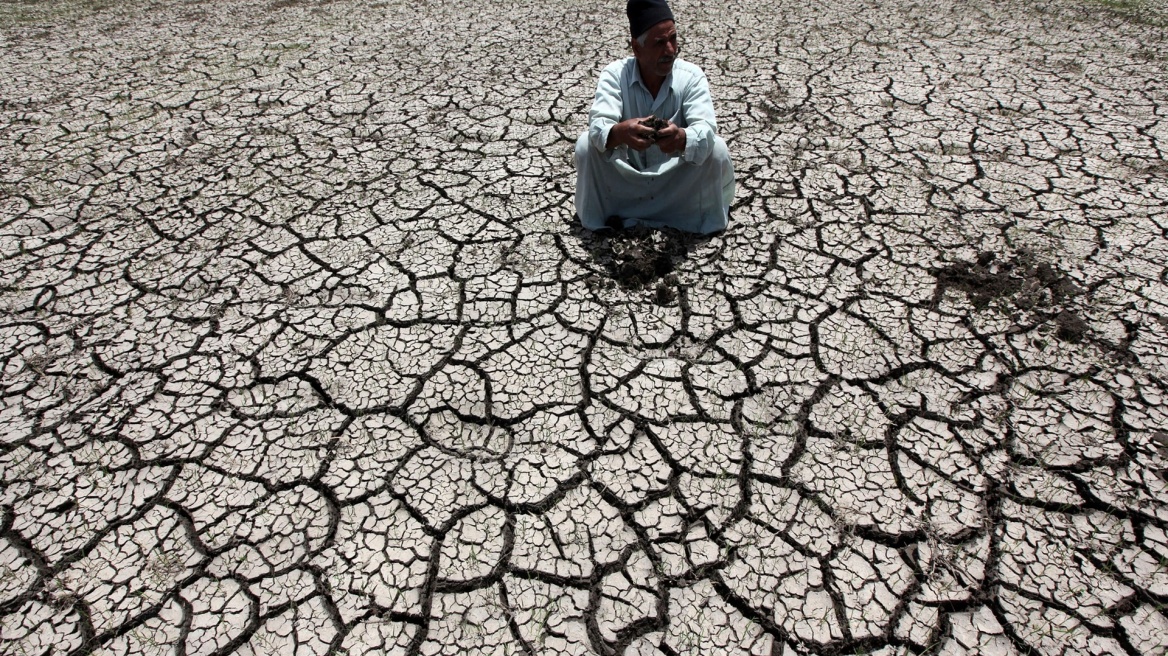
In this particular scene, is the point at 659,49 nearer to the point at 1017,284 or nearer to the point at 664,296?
the point at 664,296

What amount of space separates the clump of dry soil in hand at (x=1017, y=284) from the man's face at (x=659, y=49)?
1682 millimetres

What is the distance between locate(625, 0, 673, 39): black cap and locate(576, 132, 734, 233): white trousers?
1.96ft

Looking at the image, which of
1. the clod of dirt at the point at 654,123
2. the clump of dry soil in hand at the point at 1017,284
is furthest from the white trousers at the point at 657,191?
the clump of dry soil in hand at the point at 1017,284

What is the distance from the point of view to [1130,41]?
5922 mm

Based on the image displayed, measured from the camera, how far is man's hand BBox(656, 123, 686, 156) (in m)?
3.11

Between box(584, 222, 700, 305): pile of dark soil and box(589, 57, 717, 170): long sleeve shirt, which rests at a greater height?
box(589, 57, 717, 170): long sleeve shirt

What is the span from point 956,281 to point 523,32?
485 cm

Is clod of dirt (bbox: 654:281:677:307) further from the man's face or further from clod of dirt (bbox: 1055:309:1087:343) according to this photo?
clod of dirt (bbox: 1055:309:1087:343)

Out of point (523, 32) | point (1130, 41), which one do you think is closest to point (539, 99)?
point (523, 32)

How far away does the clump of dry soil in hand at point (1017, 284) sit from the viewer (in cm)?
315

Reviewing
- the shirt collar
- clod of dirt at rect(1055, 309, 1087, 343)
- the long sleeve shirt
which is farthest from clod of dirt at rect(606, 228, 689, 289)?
clod of dirt at rect(1055, 309, 1087, 343)

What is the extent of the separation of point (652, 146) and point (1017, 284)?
1.90m

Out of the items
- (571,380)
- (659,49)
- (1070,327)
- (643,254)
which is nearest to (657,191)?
(643,254)

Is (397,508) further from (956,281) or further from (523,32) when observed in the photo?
(523,32)
